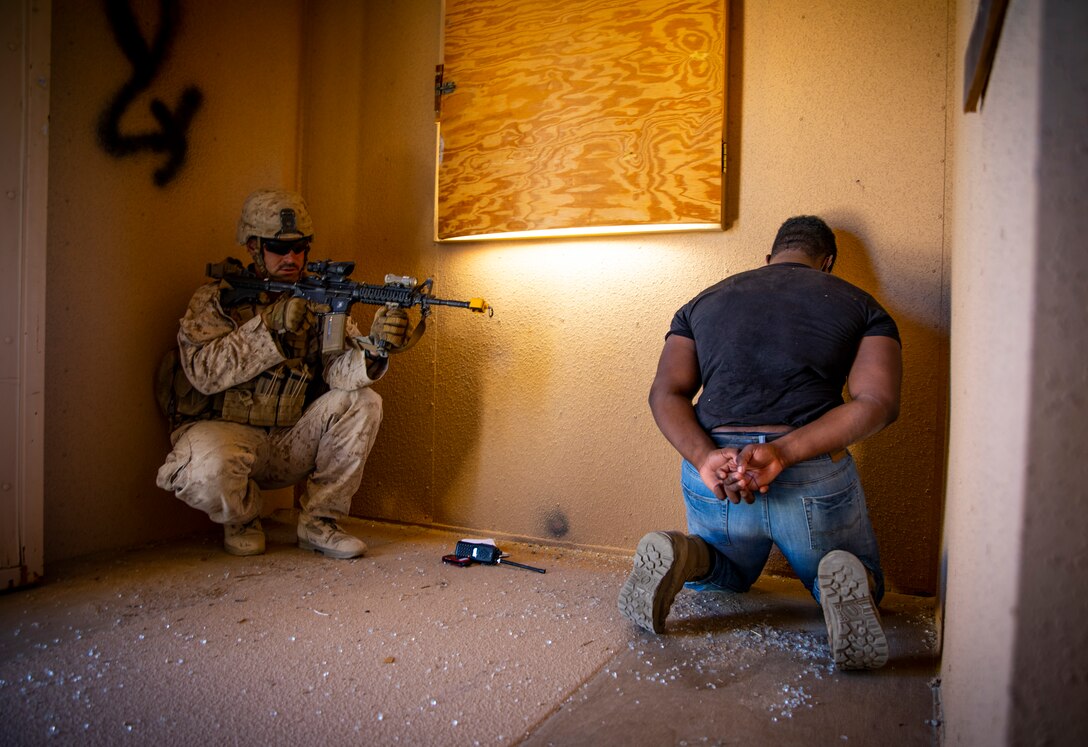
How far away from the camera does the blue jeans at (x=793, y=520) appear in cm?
215

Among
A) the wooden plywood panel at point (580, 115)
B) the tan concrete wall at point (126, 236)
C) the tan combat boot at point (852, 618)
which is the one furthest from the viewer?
the wooden plywood panel at point (580, 115)

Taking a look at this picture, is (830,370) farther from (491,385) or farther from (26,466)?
(26,466)

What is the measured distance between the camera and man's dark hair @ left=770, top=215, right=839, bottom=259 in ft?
8.48

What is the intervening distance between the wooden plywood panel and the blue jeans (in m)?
1.20

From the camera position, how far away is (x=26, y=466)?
2615mm

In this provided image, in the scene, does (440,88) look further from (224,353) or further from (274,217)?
(224,353)

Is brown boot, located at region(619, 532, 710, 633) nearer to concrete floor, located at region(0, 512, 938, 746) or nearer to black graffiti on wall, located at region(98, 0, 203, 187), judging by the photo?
concrete floor, located at region(0, 512, 938, 746)

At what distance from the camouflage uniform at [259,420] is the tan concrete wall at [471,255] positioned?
1.19ft

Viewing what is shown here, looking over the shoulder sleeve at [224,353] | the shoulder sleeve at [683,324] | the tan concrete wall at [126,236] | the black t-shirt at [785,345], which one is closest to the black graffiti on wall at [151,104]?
the tan concrete wall at [126,236]

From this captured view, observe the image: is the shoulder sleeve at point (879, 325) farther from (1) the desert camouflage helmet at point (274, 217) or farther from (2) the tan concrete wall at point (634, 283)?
(1) the desert camouflage helmet at point (274, 217)

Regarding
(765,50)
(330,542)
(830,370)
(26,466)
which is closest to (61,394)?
(26,466)

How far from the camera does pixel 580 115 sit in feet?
10.6

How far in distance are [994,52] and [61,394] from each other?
3.13 metres

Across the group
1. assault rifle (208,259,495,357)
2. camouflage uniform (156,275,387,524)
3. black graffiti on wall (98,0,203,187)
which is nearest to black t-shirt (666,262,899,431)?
assault rifle (208,259,495,357)
